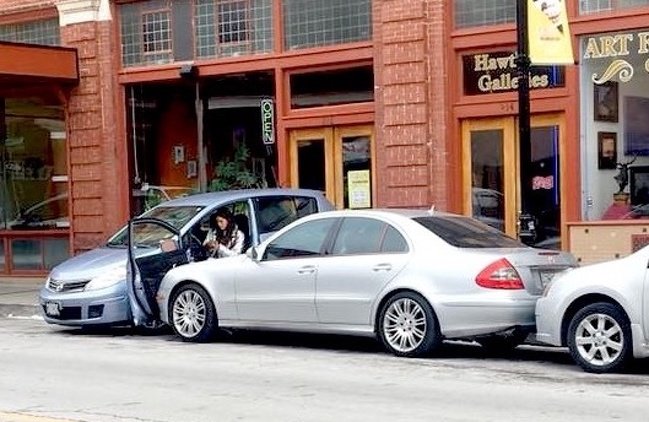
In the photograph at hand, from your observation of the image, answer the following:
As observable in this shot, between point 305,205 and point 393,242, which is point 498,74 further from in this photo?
point 393,242

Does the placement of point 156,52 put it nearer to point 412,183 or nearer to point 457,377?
point 412,183

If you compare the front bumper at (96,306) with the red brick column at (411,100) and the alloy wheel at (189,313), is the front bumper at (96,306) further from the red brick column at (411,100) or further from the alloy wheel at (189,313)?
the red brick column at (411,100)

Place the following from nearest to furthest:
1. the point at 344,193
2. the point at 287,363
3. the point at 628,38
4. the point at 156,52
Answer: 1. the point at 287,363
2. the point at 628,38
3. the point at 344,193
4. the point at 156,52

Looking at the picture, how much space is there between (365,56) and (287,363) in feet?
26.9

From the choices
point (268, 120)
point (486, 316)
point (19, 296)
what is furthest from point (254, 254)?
point (19, 296)

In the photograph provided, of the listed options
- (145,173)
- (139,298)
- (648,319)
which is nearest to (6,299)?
(145,173)

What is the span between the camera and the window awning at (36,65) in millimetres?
19859

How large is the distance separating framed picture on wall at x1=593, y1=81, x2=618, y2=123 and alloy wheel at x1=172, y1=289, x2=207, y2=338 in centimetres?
670

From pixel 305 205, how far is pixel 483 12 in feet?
14.5

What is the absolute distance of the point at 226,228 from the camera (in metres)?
14.5

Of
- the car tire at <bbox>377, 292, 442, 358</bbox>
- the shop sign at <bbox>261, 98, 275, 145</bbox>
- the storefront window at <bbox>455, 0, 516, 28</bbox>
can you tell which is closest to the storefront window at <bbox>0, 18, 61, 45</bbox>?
the shop sign at <bbox>261, 98, 275, 145</bbox>

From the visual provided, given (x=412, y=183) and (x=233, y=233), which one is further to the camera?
(x=412, y=183)

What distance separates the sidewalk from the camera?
17.7 metres

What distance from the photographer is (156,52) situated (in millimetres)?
20797
